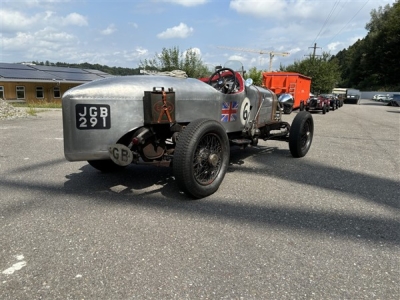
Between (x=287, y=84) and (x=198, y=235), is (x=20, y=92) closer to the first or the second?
(x=287, y=84)

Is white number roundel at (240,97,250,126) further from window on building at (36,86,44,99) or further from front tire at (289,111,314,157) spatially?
window on building at (36,86,44,99)

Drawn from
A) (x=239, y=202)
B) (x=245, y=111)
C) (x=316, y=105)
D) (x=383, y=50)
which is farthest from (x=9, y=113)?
(x=383, y=50)

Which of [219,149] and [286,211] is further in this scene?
[219,149]

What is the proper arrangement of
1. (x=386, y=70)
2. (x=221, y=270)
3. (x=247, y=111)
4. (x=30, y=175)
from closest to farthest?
(x=221, y=270)
(x=30, y=175)
(x=247, y=111)
(x=386, y=70)

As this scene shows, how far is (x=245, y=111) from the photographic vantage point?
543 centimetres

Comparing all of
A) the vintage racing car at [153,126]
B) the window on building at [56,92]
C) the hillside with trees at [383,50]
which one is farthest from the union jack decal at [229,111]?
the hillside with trees at [383,50]

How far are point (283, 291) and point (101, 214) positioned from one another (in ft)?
6.98

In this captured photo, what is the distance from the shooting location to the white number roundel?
5.33 m

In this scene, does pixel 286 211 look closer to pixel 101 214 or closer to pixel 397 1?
pixel 101 214

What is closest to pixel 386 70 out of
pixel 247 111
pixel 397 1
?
pixel 397 1

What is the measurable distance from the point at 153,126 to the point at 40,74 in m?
34.7

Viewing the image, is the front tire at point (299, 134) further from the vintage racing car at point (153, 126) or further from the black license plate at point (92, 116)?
the black license plate at point (92, 116)

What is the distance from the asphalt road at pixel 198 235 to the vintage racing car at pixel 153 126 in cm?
46

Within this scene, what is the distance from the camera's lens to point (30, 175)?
508 centimetres
